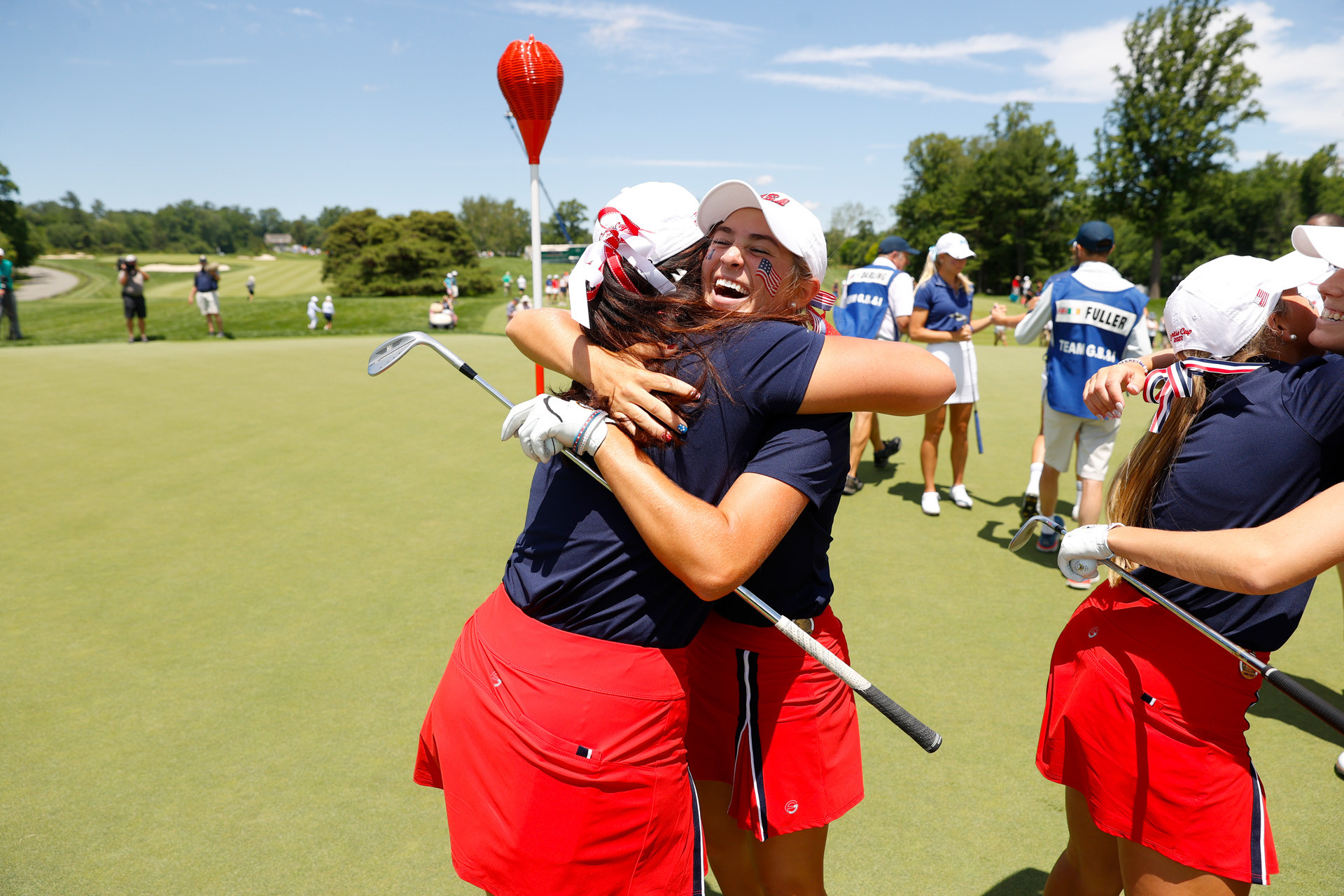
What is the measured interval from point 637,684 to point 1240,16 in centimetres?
5554

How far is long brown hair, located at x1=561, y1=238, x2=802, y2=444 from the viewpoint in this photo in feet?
5.51

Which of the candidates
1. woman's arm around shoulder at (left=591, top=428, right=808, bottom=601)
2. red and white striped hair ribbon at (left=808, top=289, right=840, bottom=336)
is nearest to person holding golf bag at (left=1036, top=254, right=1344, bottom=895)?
red and white striped hair ribbon at (left=808, top=289, right=840, bottom=336)

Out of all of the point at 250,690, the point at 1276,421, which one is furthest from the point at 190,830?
the point at 1276,421

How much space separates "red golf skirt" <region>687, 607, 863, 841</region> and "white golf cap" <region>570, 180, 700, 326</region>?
907mm

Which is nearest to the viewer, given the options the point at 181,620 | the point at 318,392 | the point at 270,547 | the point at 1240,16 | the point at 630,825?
the point at 630,825

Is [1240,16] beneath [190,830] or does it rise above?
above

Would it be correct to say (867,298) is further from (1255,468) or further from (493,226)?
(493,226)

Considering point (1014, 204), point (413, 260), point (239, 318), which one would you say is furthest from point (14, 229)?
point (1014, 204)

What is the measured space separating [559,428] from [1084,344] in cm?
513

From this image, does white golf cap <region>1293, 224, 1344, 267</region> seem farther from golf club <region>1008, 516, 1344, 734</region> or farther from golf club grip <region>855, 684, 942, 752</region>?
golf club grip <region>855, 684, 942, 752</region>

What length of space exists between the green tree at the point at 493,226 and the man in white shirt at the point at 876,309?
303 feet

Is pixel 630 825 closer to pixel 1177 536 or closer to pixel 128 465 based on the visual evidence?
pixel 1177 536

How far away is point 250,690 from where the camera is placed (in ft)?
12.3

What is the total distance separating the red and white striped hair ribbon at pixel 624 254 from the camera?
1.75 meters
